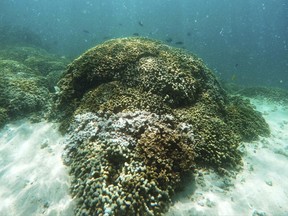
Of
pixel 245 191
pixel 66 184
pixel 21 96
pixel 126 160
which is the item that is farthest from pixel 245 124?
pixel 21 96

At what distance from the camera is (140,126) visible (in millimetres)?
6473

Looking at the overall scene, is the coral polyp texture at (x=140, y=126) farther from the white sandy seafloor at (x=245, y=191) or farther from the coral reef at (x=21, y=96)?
the coral reef at (x=21, y=96)

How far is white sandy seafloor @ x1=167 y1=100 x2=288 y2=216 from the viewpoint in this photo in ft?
17.8

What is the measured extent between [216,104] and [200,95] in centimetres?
73

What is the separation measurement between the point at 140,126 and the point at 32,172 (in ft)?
10.9

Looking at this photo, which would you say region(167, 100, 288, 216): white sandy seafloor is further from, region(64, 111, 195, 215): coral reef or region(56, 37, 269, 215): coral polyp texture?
region(64, 111, 195, 215): coral reef

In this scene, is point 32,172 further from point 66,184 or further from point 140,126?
point 140,126

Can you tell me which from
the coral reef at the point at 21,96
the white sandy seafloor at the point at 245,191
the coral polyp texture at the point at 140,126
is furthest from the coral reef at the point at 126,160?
the coral reef at the point at 21,96

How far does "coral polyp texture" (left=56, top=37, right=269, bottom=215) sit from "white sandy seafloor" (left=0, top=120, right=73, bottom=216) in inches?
17.7

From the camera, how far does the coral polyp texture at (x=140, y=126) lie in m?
5.20

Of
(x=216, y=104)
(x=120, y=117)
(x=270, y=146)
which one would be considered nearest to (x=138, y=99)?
(x=120, y=117)

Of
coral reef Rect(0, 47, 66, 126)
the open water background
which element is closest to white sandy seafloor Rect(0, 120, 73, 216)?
coral reef Rect(0, 47, 66, 126)

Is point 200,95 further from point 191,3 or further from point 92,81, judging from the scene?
point 191,3

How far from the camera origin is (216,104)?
8570 millimetres
